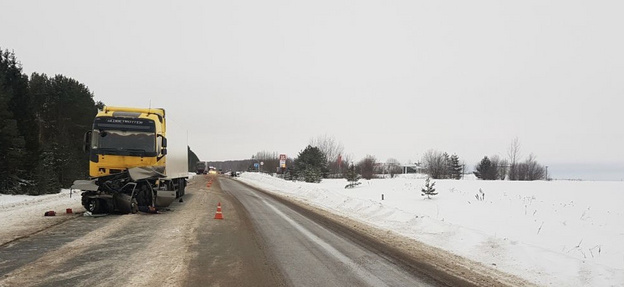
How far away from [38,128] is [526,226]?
122ft

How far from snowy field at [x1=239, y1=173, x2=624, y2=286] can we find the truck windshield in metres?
8.42

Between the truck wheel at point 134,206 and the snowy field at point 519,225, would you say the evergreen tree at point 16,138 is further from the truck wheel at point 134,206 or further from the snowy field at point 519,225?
the truck wheel at point 134,206

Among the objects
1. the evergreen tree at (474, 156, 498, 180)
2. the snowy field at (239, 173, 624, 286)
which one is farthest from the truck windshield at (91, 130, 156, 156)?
the evergreen tree at (474, 156, 498, 180)

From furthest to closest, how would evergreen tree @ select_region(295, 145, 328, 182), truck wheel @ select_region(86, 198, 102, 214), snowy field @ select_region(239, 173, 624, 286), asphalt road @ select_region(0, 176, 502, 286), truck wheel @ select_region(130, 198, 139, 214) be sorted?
evergreen tree @ select_region(295, 145, 328, 182) → truck wheel @ select_region(130, 198, 139, 214) → truck wheel @ select_region(86, 198, 102, 214) → snowy field @ select_region(239, 173, 624, 286) → asphalt road @ select_region(0, 176, 502, 286)

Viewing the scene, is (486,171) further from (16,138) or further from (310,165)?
(16,138)

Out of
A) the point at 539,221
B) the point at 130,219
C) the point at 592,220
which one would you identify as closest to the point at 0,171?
the point at 130,219

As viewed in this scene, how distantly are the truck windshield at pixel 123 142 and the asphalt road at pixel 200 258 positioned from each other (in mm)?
3357

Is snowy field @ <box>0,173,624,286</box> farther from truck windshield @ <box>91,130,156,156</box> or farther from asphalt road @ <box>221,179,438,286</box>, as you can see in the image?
truck windshield @ <box>91,130,156,156</box>

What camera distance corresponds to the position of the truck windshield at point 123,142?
13.8m

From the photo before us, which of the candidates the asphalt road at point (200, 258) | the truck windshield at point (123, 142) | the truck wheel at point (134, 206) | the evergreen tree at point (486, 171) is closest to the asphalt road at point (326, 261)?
the asphalt road at point (200, 258)

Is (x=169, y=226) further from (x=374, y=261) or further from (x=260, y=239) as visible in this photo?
(x=374, y=261)

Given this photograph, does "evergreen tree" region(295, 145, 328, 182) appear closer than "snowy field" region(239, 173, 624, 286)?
No

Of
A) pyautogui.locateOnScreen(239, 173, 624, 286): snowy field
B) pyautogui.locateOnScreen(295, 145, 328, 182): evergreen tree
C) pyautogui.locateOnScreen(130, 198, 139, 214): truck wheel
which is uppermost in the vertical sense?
pyautogui.locateOnScreen(295, 145, 328, 182): evergreen tree

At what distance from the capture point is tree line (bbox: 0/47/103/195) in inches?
965
